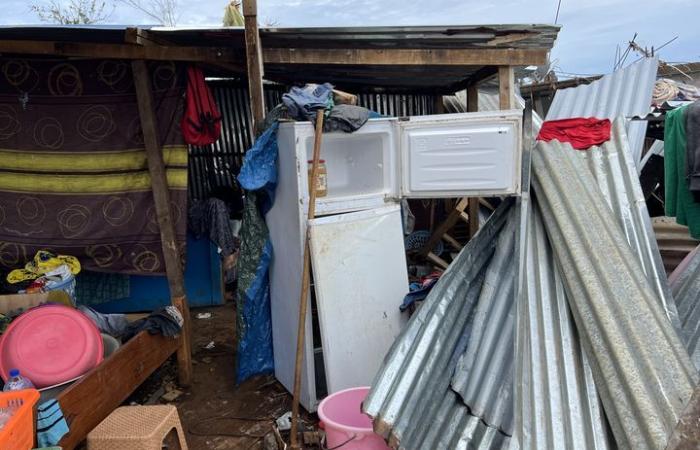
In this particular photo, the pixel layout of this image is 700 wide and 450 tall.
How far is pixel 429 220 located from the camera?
768cm

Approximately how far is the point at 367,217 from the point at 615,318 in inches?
68.8

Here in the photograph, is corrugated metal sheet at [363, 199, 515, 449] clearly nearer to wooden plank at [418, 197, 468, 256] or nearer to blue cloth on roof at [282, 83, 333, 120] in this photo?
blue cloth on roof at [282, 83, 333, 120]

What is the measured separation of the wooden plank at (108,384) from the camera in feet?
9.57

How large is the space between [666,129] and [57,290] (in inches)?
218

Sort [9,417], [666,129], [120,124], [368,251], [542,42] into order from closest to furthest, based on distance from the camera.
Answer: [9,417]
[368,251]
[120,124]
[542,42]
[666,129]

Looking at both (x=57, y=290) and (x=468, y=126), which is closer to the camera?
(x=468, y=126)

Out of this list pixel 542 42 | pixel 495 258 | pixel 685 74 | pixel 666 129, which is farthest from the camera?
pixel 685 74

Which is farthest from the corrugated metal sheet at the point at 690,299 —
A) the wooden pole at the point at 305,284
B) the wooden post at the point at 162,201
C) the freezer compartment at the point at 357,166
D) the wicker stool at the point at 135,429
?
the wooden post at the point at 162,201

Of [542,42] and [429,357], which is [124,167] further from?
[542,42]

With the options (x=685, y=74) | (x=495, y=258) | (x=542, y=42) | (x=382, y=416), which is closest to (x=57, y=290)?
(x=382, y=416)

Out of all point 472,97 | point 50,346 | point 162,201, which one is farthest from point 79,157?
point 472,97

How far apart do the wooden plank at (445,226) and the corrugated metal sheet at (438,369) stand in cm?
293

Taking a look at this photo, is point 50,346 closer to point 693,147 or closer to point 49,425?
point 49,425

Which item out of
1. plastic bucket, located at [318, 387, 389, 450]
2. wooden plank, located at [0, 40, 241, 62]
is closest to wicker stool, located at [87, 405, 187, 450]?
plastic bucket, located at [318, 387, 389, 450]
